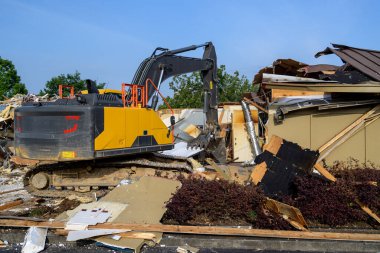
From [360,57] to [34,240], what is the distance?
32.1 feet

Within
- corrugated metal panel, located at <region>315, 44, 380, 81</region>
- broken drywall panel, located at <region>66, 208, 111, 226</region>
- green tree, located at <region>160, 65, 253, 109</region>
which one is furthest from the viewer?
green tree, located at <region>160, 65, 253, 109</region>

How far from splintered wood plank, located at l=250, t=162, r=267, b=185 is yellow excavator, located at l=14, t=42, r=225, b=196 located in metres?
2.26

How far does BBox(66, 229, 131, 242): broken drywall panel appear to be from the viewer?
5.56m

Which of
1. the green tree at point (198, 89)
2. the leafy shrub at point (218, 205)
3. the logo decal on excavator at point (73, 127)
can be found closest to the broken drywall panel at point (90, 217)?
the leafy shrub at point (218, 205)

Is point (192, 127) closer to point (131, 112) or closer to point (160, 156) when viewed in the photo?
point (160, 156)

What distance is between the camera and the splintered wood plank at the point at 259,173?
23.8 feet

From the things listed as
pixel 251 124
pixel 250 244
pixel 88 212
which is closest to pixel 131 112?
pixel 88 212

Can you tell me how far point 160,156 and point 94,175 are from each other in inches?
68.2

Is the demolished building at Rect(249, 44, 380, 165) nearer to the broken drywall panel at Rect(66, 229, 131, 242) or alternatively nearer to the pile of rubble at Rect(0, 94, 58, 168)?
the broken drywall panel at Rect(66, 229, 131, 242)

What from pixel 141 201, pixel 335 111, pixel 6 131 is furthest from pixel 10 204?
pixel 335 111

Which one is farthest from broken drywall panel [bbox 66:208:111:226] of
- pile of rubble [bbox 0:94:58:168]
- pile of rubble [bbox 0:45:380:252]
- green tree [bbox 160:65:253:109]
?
green tree [bbox 160:65:253:109]

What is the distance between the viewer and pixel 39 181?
858cm

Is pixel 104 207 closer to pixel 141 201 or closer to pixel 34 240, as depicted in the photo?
pixel 141 201

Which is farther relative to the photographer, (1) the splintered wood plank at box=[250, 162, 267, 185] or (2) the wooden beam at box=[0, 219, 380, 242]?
(1) the splintered wood plank at box=[250, 162, 267, 185]
